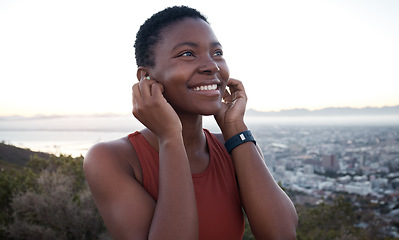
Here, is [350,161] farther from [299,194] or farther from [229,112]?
[229,112]

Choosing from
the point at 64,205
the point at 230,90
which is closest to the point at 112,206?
the point at 230,90

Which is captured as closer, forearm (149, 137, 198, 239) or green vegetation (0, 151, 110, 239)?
forearm (149, 137, 198, 239)

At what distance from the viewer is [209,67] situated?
5.91 ft

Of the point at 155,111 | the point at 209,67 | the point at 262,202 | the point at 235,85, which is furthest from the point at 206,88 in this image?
the point at 262,202

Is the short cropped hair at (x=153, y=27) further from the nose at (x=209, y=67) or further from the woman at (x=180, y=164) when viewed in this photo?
the nose at (x=209, y=67)

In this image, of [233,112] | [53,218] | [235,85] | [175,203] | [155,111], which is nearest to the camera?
[175,203]

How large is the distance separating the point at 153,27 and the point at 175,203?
1.11 metres

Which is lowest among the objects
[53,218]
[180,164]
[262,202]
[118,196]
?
[53,218]

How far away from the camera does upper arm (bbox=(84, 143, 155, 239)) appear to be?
1.51 m

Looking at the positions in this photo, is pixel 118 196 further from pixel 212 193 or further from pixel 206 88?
pixel 206 88

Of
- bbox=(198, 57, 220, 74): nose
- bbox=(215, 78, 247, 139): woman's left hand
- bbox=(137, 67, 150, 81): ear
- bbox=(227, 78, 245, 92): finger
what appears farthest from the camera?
bbox=(227, 78, 245, 92): finger

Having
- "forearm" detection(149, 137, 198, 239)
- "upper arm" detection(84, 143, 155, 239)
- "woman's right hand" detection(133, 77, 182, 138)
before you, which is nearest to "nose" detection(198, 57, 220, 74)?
"woman's right hand" detection(133, 77, 182, 138)

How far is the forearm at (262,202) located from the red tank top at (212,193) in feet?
0.27

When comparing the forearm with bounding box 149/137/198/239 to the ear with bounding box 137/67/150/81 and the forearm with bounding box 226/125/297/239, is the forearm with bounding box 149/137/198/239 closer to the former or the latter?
the forearm with bounding box 226/125/297/239
